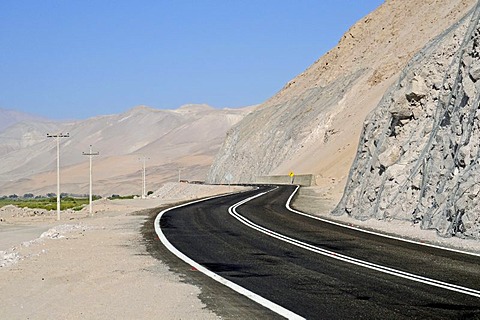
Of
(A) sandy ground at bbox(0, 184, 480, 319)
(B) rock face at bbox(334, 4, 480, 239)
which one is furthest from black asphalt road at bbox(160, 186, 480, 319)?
(B) rock face at bbox(334, 4, 480, 239)

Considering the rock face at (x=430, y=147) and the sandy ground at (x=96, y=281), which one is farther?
the rock face at (x=430, y=147)

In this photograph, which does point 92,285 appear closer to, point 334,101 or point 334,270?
point 334,270

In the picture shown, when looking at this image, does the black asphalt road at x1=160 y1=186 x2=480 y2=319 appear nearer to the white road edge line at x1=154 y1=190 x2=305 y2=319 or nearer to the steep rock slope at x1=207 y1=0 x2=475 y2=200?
the white road edge line at x1=154 y1=190 x2=305 y2=319

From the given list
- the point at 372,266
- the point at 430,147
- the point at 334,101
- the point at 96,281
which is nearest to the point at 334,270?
the point at 372,266

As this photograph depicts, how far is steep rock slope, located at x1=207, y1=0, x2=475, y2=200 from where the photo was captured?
242 ft

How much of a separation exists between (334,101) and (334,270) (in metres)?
74.8

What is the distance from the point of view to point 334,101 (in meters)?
85.4

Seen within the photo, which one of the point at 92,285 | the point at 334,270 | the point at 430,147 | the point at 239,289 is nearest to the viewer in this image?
the point at 239,289

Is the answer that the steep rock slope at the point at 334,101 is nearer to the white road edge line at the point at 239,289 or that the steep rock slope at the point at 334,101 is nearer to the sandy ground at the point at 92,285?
the sandy ground at the point at 92,285

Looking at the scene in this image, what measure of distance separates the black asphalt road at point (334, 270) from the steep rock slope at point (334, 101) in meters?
42.6

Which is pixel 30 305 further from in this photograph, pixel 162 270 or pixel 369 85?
pixel 369 85

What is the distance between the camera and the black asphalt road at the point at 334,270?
8.66 m

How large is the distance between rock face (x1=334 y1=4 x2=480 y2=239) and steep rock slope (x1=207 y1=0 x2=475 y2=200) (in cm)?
3347

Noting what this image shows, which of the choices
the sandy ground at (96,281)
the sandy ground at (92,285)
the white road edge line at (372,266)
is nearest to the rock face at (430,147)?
the sandy ground at (96,281)
